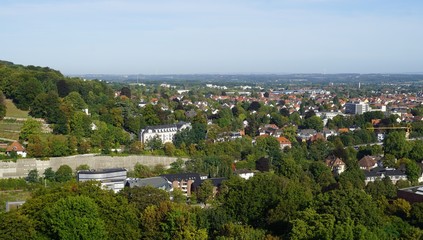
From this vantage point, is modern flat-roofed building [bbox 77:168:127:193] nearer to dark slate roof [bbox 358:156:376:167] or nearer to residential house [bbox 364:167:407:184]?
residential house [bbox 364:167:407:184]

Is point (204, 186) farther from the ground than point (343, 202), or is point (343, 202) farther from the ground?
point (343, 202)

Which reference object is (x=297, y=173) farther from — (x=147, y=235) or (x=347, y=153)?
(x=147, y=235)

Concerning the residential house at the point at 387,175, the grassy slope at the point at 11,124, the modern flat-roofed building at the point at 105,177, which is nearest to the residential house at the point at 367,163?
the residential house at the point at 387,175

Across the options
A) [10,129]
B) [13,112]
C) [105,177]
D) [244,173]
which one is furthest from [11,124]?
[244,173]

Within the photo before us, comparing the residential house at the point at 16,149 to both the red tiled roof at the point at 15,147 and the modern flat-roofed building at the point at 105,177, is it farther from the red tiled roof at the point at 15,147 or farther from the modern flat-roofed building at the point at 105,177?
the modern flat-roofed building at the point at 105,177

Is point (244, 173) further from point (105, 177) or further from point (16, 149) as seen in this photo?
point (16, 149)

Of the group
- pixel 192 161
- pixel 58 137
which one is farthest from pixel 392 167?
pixel 58 137
